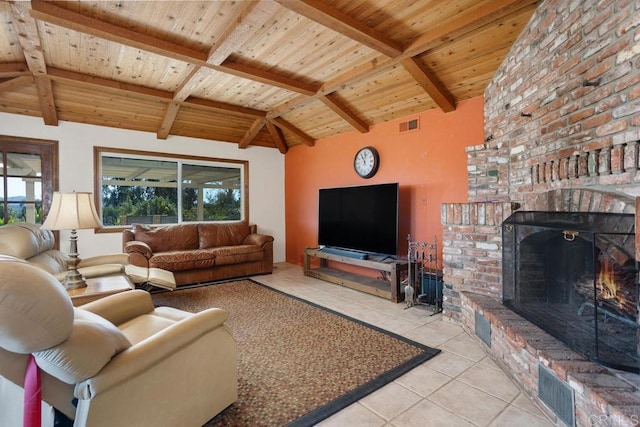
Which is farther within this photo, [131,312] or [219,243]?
[219,243]

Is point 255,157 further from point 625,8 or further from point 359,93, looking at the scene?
point 625,8

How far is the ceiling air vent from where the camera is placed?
4.26m

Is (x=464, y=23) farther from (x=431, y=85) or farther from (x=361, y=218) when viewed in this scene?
(x=361, y=218)

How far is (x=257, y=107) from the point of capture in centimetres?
516

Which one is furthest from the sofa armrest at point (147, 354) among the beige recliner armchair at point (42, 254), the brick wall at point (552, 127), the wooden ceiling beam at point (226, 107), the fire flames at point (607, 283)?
the wooden ceiling beam at point (226, 107)

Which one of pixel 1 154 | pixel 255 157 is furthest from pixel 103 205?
pixel 255 157

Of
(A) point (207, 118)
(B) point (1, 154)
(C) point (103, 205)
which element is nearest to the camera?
(B) point (1, 154)

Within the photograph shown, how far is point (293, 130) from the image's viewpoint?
578cm

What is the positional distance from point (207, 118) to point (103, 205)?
85.7 inches

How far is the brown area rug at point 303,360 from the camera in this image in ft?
5.97

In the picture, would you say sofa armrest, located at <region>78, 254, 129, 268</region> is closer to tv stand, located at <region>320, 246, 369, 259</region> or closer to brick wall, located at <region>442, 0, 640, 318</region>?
tv stand, located at <region>320, 246, 369, 259</region>

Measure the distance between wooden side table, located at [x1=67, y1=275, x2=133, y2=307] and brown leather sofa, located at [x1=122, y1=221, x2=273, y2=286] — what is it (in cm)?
137

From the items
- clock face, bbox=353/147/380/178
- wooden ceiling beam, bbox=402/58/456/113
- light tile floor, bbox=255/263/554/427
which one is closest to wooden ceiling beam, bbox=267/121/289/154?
clock face, bbox=353/147/380/178

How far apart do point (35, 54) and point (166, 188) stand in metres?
2.66
